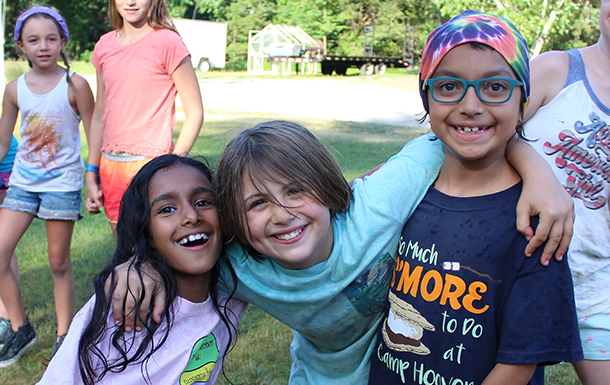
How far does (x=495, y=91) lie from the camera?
159 cm

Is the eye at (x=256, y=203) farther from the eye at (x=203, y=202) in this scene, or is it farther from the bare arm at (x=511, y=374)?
the bare arm at (x=511, y=374)

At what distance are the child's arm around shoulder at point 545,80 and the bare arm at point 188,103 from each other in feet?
5.47

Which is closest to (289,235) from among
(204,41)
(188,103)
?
(188,103)

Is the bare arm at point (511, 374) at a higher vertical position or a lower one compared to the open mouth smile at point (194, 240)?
lower

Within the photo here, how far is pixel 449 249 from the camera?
168 cm

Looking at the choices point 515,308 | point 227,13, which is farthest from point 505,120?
point 227,13

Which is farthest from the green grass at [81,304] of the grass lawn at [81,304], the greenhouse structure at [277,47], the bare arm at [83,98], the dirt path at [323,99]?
the greenhouse structure at [277,47]

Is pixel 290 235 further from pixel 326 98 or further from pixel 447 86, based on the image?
pixel 326 98

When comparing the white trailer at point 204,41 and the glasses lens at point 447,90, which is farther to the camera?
the white trailer at point 204,41

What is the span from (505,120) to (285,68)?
105ft

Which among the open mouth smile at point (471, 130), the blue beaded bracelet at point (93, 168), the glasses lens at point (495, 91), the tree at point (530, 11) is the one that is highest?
the tree at point (530, 11)

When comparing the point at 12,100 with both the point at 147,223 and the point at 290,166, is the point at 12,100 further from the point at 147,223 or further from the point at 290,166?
the point at 290,166

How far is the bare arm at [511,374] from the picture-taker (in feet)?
5.09

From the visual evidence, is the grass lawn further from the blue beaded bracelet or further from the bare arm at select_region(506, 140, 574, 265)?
the bare arm at select_region(506, 140, 574, 265)
